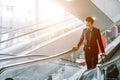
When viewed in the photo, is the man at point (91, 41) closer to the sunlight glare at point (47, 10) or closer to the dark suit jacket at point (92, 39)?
the dark suit jacket at point (92, 39)

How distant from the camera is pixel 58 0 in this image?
891 centimetres

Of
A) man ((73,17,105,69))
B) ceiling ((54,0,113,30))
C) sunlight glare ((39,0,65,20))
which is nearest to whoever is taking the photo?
man ((73,17,105,69))

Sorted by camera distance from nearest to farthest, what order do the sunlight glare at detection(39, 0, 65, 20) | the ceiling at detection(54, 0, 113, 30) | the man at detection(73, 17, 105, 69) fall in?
the man at detection(73, 17, 105, 69) → the ceiling at detection(54, 0, 113, 30) → the sunlight glare at detection(39, 0, 65, 20)

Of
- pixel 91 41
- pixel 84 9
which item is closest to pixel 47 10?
pixel 84 9

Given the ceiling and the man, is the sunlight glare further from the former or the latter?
the man

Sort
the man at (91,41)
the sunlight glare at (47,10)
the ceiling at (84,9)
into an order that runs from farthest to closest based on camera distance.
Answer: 1. the sunlight glare at (47,10)
2. the ceiling at (84,9)
3. the man at (91,41)

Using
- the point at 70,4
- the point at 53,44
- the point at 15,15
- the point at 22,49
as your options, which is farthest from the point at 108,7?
the point at 15,15

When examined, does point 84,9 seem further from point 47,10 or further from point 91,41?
point 47,10

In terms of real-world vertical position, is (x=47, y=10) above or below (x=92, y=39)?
above

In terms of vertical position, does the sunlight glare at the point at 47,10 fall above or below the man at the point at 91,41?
above

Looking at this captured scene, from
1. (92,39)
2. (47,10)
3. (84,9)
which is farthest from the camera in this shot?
(47,10)

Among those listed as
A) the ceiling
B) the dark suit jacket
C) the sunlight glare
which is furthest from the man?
the sunlight glare

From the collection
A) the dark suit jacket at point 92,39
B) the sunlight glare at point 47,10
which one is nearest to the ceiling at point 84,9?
the dark suit jacket at point 92,39

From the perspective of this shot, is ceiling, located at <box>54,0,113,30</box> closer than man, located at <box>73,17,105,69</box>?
No
